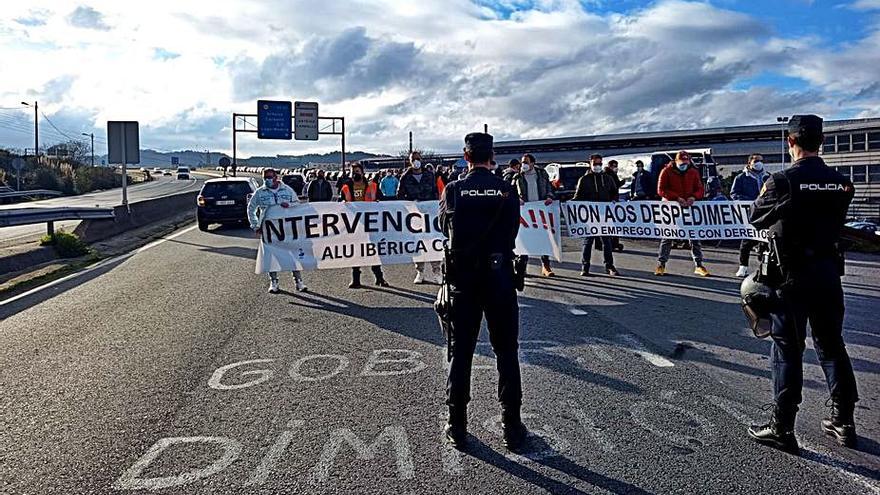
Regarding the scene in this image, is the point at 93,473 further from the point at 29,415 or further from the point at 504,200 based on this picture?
the point at 504,200

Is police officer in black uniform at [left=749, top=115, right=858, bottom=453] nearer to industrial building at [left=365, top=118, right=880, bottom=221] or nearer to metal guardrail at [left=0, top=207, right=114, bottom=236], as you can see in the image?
metal guardrail at [left=0, top=207, right=114, bottom=236]

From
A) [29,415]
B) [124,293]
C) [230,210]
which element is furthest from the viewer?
[230,210]

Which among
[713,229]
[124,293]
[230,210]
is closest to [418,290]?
[124,293]

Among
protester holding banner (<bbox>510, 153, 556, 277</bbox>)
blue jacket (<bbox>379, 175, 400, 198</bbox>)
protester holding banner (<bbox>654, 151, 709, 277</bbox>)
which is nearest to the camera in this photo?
protester holding banner (<bbox>510, 153, 556, 277</bbox>)

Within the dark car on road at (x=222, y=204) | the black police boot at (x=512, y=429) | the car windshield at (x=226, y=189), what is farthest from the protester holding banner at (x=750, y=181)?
the car windshield at (x=226, y=189)

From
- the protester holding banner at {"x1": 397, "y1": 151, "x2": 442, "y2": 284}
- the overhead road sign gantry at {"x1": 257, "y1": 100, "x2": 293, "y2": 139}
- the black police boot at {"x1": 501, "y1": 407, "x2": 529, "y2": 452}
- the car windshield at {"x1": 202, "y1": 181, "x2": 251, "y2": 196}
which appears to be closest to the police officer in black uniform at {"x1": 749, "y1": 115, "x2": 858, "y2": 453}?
the black police boot at {"x1": 501, "y1": 407, "x2": 529, "y2": 452}

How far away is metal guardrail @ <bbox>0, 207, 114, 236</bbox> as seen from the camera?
50.9 ft

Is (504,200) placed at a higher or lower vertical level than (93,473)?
higher

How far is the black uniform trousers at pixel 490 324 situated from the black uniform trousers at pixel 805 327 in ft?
5.35

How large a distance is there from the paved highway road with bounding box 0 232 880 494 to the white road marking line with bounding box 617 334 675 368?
0.12 ft

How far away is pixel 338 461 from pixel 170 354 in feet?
11.0

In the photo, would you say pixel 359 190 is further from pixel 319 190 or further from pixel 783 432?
pixel 783 432

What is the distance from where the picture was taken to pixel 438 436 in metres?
4.82

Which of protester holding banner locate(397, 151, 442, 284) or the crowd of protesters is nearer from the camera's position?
the crowd of protesters
